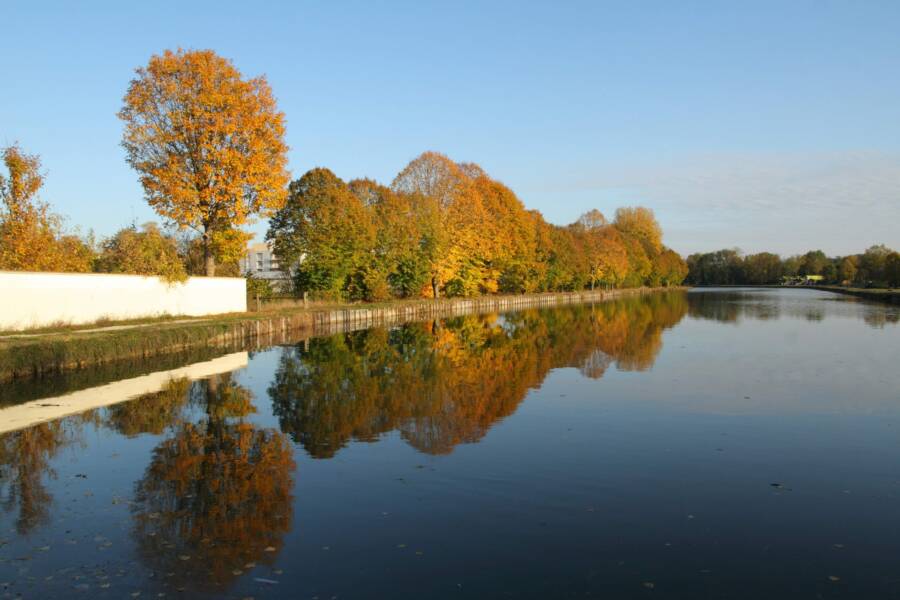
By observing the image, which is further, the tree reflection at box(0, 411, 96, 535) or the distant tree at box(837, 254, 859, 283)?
the distant tree at box(837, 254, 859, 283)

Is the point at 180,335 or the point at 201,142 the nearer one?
the point at 180,335

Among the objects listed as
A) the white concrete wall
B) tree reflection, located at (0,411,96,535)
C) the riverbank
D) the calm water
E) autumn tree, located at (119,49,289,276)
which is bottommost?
the calm water

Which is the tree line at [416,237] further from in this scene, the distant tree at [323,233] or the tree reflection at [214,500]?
the tree reflection at [214,500]

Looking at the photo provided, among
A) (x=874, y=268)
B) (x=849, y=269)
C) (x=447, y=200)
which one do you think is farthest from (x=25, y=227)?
(x=849, y=269)

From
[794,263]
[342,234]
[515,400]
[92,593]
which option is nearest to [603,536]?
[92,593]

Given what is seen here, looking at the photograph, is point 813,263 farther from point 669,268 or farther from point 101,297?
point 101,297

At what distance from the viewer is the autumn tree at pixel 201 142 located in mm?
32094

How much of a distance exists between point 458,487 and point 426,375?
10871 millimetres

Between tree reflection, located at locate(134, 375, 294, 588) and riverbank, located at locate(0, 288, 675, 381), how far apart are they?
26.2 feet

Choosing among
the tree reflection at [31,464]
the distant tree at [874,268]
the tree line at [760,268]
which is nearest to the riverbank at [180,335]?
the tree reflection at [31,464]

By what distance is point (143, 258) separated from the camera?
99.4ft

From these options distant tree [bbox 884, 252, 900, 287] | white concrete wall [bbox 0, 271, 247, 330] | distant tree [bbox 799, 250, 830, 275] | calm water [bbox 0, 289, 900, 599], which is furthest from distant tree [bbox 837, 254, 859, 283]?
white concrete wall [bbox 0, 271, 247, 330]

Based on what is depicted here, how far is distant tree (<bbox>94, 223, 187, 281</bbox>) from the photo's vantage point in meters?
30.2

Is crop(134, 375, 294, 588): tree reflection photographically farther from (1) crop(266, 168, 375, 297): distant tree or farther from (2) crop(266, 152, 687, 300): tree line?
(2) crop(266, 152, 687, 300): tree line
